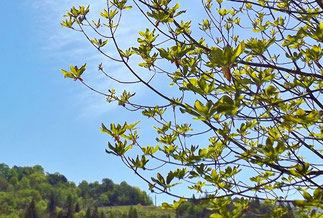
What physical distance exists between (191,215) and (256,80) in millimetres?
128245

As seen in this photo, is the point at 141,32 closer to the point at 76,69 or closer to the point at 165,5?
the point at 165,5

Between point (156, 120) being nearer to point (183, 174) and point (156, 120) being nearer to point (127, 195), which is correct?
point (183, 174)

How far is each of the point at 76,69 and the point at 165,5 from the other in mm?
1141

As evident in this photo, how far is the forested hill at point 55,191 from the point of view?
449ft

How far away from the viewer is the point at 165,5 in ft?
10.5

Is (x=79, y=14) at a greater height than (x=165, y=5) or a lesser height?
greater

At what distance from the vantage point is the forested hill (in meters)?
137

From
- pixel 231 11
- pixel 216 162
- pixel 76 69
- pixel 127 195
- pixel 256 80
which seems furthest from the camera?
pixel 127 195

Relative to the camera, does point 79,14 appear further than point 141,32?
Yes

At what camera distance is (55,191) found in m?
159

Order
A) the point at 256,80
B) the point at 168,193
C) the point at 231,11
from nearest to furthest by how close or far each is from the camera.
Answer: the point at 256,80
the point at 168,193
the point at 231,11

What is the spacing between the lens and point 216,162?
290cm

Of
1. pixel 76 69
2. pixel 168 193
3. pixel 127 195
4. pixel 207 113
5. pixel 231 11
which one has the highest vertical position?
pixel 127 195

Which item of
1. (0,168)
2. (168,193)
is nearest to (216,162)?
(168,193)
